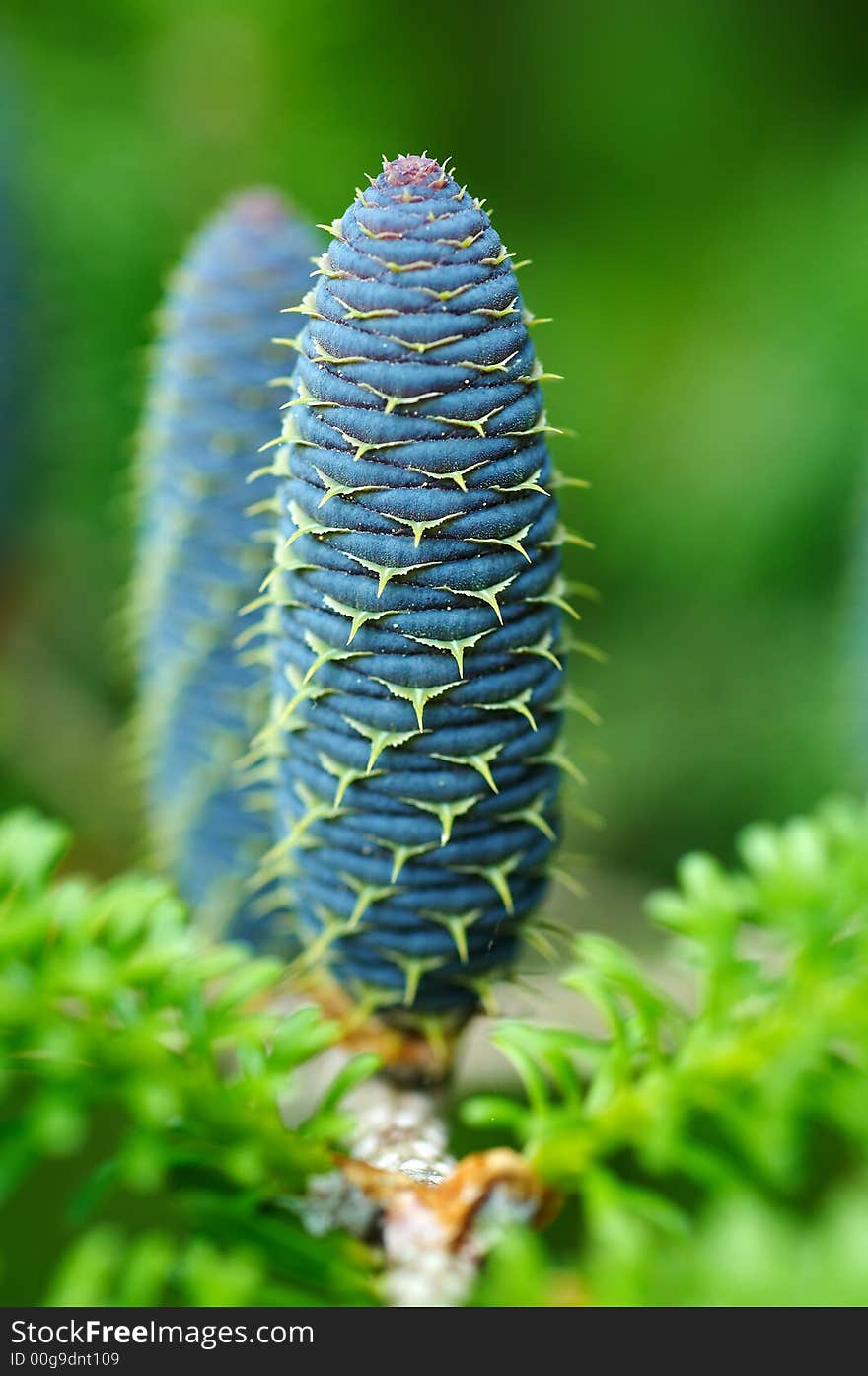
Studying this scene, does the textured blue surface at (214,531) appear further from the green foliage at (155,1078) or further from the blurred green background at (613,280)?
the blurred green background at (613,280)

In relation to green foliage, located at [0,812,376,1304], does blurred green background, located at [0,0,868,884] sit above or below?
above

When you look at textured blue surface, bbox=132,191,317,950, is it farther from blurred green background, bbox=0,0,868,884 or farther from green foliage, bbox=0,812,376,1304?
blurred green background, bbox=0,0,868,884

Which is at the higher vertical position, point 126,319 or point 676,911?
point 126,319

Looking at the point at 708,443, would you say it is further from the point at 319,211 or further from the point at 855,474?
the point at 319,211

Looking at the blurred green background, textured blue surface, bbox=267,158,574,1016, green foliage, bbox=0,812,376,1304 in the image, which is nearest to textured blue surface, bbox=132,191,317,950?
textured blue surface, bbox=267,158,574,1016

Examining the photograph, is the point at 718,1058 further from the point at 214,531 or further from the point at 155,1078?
the point at 214,531

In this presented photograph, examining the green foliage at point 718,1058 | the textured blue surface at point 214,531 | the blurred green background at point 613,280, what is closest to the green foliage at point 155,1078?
the green foliage at point 718,1058

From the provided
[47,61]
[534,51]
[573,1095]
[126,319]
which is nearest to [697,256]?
[534,51]
